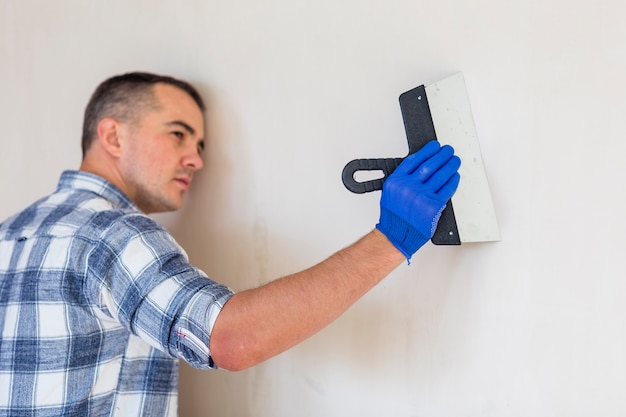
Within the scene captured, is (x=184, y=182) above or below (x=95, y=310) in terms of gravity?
above

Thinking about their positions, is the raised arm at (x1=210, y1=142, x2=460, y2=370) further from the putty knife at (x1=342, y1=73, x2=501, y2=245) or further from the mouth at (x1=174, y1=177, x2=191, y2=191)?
Answer: the mouth at (x1=174, y1=177, x2=191, y2=191)

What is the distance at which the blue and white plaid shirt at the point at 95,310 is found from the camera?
903 millimetres

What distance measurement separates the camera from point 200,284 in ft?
2.97

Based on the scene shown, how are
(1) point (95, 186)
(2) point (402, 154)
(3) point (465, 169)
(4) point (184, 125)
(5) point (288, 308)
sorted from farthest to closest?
1. (4) point (184, 125)
2. (1) point (95, 186)
3. (2) point (402, 154)
4. (3) point (465, 169)
5. (5) point (288, 308)

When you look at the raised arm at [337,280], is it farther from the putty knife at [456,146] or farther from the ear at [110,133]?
the ear at [110,133]

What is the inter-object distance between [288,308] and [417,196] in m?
0.26

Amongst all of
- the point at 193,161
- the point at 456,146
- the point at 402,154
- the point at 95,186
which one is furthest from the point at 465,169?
the point at 95,186

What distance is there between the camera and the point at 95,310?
3.37 feet

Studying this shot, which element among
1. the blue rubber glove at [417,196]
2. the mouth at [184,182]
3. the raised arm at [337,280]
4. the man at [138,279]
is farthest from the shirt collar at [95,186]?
the blue rubber glove at [417,196]

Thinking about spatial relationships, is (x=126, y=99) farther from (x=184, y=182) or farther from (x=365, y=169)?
(x=365, y=169)

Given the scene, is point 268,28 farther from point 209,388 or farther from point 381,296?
point 209,388

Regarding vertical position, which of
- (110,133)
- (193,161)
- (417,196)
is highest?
(110,133)

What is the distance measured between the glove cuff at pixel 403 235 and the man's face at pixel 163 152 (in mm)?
595

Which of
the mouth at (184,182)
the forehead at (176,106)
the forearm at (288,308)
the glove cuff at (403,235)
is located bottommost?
the forearm at (288,308)
